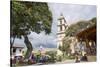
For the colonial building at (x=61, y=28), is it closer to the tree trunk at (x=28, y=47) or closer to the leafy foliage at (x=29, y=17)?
the leafy foliage at (x=29, y=17)

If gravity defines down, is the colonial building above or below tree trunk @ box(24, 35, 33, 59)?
above

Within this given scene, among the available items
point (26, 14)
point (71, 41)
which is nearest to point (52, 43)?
point (71, 41)

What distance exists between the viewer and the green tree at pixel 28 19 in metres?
2.10

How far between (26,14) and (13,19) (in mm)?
151

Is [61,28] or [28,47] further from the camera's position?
[61,28]

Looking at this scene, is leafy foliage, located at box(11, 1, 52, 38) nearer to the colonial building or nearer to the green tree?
the green tree

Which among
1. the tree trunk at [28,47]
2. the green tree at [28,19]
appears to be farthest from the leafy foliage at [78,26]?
the tree trunk at [28,47]

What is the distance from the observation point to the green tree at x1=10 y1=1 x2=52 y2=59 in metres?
2.10

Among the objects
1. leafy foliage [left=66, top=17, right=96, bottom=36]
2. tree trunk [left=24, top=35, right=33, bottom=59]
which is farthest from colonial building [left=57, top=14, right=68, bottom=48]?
tree trunk [left=24, top=35, right=33, bottom=59]

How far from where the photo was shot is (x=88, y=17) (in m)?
2.42

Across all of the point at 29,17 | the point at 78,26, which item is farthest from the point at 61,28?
the point at 29,17

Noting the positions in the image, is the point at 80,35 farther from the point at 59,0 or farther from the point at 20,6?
the point at 20,6

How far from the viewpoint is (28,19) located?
216cm

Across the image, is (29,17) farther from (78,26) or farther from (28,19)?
(78,26)
